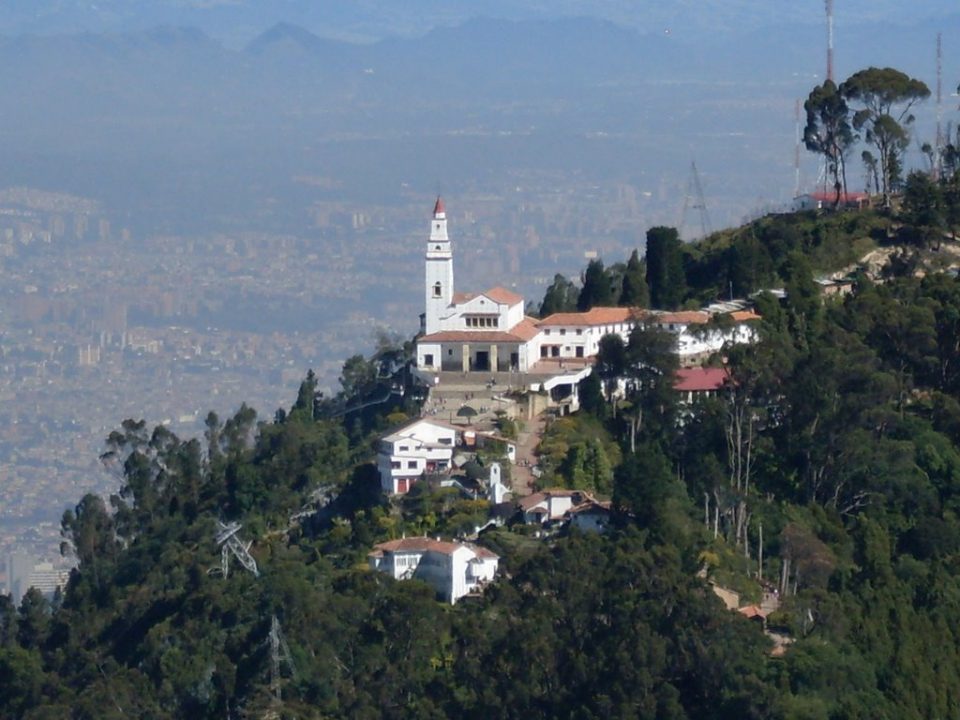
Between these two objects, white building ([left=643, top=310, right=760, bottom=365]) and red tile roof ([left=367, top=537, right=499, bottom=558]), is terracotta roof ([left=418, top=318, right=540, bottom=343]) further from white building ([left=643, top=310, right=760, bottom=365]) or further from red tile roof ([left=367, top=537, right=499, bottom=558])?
red tile roof ([left=367, top=537, right=499, bottom=558])

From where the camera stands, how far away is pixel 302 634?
4059 centimetres

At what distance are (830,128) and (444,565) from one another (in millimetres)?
24010

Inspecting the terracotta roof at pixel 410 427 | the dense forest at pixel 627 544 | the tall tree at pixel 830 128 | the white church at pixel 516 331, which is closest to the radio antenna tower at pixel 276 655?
the dense forest at pixel 627 544

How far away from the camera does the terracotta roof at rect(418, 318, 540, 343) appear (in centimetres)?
5256

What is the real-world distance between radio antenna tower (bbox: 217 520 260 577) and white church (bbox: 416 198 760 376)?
6.98 metres

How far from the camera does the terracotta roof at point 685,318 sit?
176 ft

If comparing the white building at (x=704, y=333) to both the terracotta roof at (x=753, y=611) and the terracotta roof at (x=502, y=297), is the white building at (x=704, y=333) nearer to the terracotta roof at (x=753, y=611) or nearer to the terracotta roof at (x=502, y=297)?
the terracotta roof at (x=502, y=297)

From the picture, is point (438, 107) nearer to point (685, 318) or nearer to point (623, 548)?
point (685, 318)

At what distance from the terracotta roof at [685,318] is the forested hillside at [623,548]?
1.29m

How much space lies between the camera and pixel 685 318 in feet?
177

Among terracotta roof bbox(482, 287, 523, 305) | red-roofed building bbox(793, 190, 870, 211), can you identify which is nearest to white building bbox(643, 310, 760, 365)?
terracotta roof bbox(482, 287, 523, 305)

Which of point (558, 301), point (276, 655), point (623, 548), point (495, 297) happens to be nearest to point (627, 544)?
point (623, 548)

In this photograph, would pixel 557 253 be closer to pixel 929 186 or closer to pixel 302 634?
pixel 929 186

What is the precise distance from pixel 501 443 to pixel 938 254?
51.5 ft
